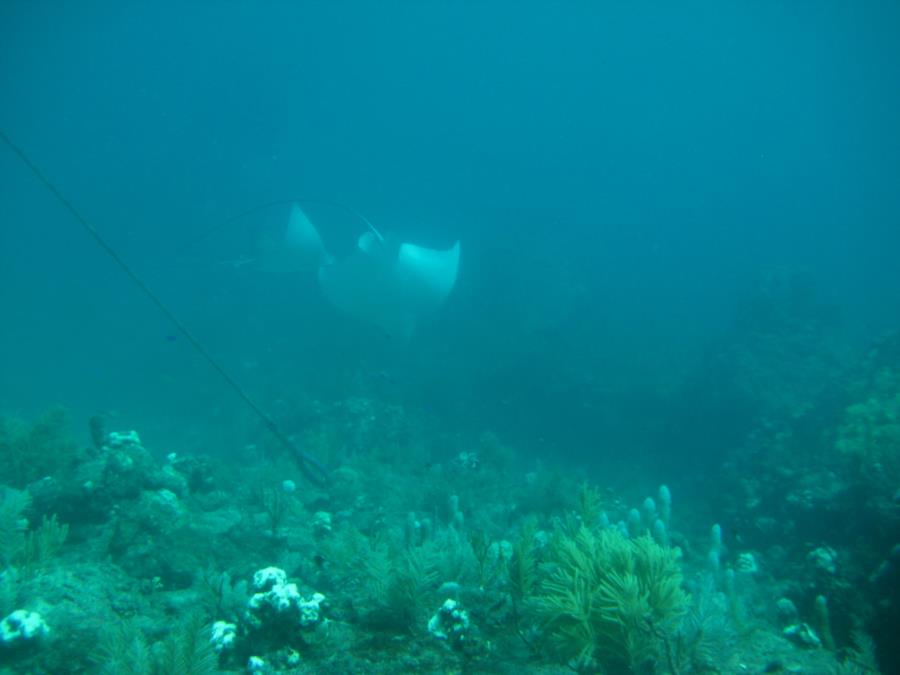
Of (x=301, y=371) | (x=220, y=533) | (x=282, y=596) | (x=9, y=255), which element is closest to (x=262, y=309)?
(x=301, y=371)

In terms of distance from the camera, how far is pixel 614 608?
2.91 m

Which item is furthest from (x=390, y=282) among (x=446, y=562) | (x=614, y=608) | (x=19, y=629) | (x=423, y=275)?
(x=614, y=608)

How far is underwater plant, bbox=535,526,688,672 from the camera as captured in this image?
284 centimetres

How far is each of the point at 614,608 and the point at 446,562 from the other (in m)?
1.66

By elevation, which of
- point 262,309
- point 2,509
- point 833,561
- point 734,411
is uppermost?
point 262,309

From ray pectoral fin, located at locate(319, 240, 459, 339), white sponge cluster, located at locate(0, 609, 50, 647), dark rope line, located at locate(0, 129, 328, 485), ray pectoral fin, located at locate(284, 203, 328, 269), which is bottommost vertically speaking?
white sponge cluster, located at locate(0, 609, 50, 647)

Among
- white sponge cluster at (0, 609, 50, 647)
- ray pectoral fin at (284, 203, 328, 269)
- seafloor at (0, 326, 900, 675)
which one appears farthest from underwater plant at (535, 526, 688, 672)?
ray pectoral fin at (284, 203, 328, 269)

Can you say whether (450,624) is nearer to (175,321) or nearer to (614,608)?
(614,608)

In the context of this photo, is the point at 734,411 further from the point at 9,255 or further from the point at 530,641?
the point at 9,255

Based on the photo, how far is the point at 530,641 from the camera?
125 inches

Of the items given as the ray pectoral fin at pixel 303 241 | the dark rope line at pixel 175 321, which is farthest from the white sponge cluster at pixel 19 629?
the ray pectoral fin at pixel 303 241

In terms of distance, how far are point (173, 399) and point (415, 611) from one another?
83.5ft

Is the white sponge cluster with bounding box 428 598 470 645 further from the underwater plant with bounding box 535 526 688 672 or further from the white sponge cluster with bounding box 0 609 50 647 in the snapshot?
the white sponge cluster with bounding box 0 609 50 647

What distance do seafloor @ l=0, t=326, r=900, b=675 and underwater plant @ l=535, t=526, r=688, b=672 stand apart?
1 cm
